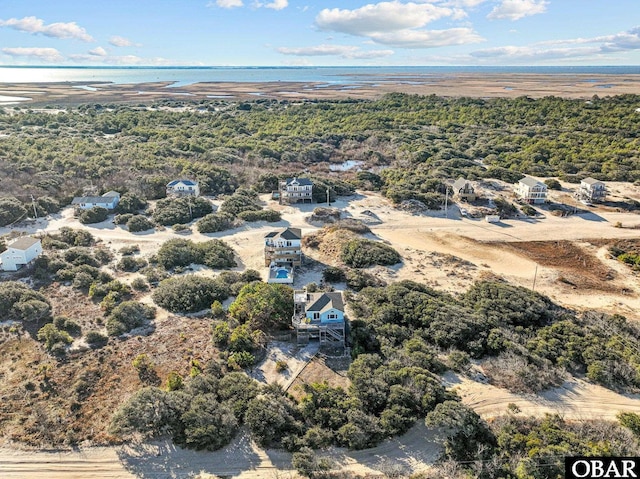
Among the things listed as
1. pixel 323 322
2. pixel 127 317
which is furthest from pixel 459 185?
pixel 127 317

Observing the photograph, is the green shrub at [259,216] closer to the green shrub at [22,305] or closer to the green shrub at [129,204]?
the green shrub at [129,204]

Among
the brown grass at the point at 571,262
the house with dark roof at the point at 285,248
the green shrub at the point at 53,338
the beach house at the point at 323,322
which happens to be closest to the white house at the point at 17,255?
the green shrub at the point at 53,338

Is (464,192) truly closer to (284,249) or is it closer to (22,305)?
(284,249)

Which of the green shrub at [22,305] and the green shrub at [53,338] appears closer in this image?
the green shrub at [53,338]

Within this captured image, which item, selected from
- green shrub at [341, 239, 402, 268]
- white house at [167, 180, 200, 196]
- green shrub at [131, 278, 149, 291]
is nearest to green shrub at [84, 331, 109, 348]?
green shrub at [131, 278, 149, 291]

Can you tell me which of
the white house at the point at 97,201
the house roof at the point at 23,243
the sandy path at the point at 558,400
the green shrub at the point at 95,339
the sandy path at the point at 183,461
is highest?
the white house at the point at 97,201

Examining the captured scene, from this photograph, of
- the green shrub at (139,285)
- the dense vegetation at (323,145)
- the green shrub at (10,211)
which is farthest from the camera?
the dense vegetation at (323,145)
